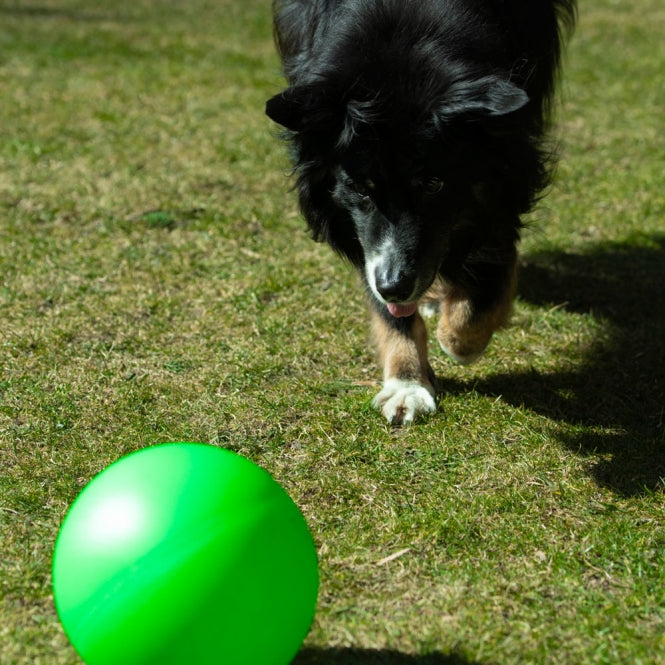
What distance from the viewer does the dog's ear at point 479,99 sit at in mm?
3531

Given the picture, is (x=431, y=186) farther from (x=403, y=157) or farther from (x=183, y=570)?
(x=183, y=570)

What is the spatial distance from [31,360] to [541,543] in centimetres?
275

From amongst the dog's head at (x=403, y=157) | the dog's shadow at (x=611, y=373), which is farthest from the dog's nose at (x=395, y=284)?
the dog's shadow at (x=611, y=373)

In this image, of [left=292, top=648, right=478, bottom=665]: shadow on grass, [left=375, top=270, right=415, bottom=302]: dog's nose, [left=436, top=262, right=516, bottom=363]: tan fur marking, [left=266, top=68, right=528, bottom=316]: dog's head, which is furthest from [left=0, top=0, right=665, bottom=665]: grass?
[left=266, top=68, right=528, bottom=316]: dog's head

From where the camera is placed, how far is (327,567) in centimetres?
323

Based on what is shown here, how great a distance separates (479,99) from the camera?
11.8 feet

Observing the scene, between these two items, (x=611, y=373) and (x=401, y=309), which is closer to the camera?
(x=401, y=309)

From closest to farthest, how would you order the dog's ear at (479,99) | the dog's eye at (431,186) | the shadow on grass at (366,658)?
the shadow on grass at (366,658) → the dog's ear at (479,99) → the dog's eye at (431,186)

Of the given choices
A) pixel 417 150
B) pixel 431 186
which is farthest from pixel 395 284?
pixel 417 150

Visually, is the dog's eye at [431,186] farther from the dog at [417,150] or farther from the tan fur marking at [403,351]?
the tan fur marking at [403,351]

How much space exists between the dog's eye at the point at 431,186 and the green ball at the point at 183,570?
1650 millimetres

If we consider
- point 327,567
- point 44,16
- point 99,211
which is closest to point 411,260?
point 327,567

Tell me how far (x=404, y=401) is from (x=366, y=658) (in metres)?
1.60

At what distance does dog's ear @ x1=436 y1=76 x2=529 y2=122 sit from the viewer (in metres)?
3.53
